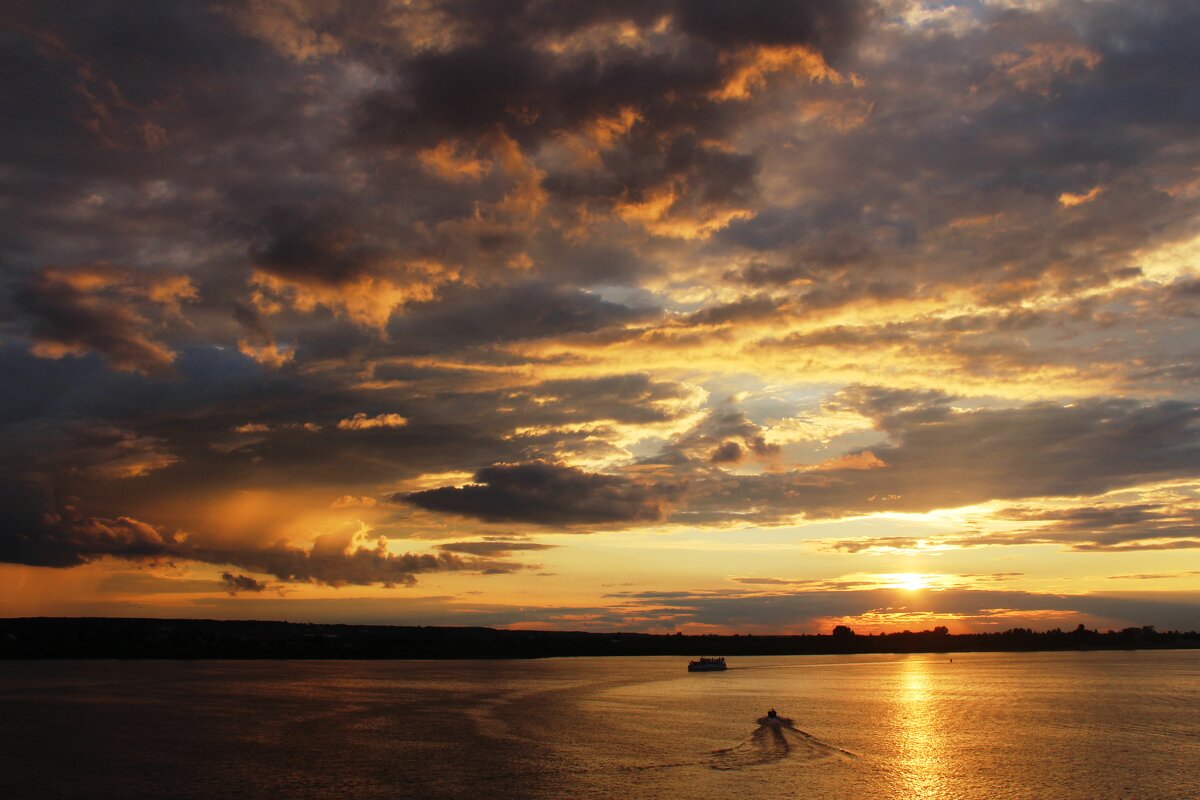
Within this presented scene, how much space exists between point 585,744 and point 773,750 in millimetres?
14903

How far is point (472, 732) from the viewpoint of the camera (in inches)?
3265

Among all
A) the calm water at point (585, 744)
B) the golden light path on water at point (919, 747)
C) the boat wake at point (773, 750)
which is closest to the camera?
the calm water at point (585, 744)

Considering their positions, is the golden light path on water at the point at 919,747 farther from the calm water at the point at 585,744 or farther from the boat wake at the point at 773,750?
the boat wake at the point at 773,750

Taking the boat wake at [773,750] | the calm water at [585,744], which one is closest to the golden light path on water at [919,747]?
the calm water at [585,744]

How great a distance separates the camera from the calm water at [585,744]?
5706 centimetres

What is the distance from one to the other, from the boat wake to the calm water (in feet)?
0.85

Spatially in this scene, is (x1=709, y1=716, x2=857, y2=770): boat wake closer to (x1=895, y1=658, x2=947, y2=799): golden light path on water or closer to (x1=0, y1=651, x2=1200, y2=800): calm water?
(x1=0, y1=651, x2=1200, y2=800): calm water

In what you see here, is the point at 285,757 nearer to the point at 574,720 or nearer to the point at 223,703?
the point at 574,720

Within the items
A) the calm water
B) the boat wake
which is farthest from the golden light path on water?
the boat wake

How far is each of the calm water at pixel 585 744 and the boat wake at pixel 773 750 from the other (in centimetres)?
26

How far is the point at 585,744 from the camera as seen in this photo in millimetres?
74750

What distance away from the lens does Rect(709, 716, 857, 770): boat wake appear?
66.5 m

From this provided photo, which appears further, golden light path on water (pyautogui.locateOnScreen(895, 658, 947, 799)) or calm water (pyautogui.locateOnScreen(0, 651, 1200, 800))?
golden light path on water (pyautogui.locateOnScreen(895, 658, 947, 799))

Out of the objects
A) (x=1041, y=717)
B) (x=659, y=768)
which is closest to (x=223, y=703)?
(x=659, y=768)
